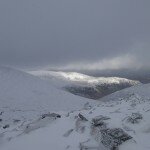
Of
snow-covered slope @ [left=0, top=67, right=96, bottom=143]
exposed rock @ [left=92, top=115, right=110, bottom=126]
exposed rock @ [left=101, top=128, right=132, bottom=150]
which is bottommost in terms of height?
exposed rock @ [left=101, top=128, right=132, bottom=150]

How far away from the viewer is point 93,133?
1905 cm

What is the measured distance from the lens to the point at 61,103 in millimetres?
73000

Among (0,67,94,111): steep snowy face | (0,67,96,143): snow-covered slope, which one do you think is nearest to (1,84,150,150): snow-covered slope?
(0,67,96,143): snow-covered slope

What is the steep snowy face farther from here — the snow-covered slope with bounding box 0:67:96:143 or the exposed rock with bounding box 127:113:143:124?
the exposed rock with bounding box 127:113:143:124

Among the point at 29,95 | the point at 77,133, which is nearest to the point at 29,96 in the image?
the point at 29,95

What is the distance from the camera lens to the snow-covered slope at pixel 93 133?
56.7 feet

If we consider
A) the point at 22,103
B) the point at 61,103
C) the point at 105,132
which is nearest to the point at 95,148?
the point at 105,132

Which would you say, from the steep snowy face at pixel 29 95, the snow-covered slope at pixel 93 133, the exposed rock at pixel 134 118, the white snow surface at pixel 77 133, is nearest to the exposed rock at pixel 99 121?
the snow-covered slope at pixel 93 133

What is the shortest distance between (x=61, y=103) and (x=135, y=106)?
1966 inches

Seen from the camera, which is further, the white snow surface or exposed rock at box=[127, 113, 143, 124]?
exposed rock at box=[127, 113, 143, 124]

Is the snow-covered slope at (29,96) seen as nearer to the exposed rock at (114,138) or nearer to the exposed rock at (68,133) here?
the exposed rock at (68,133)

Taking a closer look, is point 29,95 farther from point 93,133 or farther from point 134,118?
point 93,133

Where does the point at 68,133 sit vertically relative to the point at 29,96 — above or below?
below

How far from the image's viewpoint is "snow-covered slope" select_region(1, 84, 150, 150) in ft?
56.7
